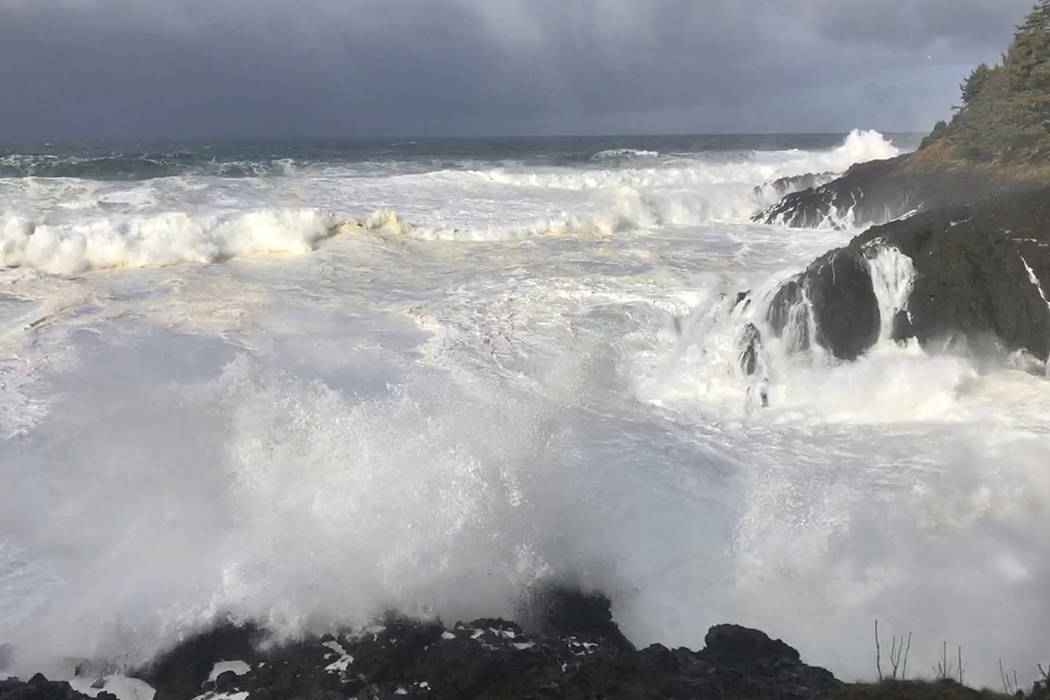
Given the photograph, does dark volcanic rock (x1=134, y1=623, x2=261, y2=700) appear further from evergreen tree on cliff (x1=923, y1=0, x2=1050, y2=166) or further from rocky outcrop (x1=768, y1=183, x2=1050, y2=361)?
evergreen tree on cliff (x1=923, y1=0, x2=1050, y2=166)

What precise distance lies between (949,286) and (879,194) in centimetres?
1149

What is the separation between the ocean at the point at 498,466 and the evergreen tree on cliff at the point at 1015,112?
6948mm

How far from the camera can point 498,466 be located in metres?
8.23

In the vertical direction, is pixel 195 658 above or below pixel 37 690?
below

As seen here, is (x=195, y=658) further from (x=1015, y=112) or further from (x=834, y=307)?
(x=1015, y=112)

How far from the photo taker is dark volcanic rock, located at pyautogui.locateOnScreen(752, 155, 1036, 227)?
18.0m

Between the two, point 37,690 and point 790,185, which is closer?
point 37,690

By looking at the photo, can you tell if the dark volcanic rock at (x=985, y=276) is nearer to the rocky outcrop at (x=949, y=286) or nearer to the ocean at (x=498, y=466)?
the rocky outcrop at (x=949, y=286)

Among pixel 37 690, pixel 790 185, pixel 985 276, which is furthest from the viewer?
pixel 790 185

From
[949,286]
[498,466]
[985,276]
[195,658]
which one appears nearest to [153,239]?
[498,466]

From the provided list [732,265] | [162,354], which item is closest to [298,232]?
[162,354]

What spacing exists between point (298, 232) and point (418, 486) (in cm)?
1453

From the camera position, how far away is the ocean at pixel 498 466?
6.33 metres

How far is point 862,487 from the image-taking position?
7.88 metres
